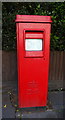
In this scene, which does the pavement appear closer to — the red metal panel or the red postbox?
the red postbox

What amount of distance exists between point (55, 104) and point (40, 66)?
3.78ft

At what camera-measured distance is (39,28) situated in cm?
253

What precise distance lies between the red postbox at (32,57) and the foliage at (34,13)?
1.71 metres

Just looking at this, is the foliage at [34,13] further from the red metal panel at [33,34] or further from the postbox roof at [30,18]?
the red metal panel at [33,34]

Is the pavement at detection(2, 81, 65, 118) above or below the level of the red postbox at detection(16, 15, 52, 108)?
below

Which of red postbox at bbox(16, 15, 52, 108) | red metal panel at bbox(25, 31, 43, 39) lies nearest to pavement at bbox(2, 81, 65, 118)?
red postbox at bbox(16, 15, 52, 108)

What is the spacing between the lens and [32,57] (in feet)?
8.64

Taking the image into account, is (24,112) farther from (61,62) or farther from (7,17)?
(7,17)

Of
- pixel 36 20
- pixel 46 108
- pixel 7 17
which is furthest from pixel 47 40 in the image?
pixel 7 17

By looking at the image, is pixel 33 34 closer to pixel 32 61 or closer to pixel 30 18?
pixel 30 18

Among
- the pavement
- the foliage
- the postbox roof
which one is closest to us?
the postbox roof

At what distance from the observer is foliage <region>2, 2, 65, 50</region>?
13.5ft

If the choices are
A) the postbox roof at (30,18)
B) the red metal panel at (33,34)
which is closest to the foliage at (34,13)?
the postbox roof at (30,18)

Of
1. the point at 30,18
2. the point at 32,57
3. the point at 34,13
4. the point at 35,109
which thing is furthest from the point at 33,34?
the point at 34,13
